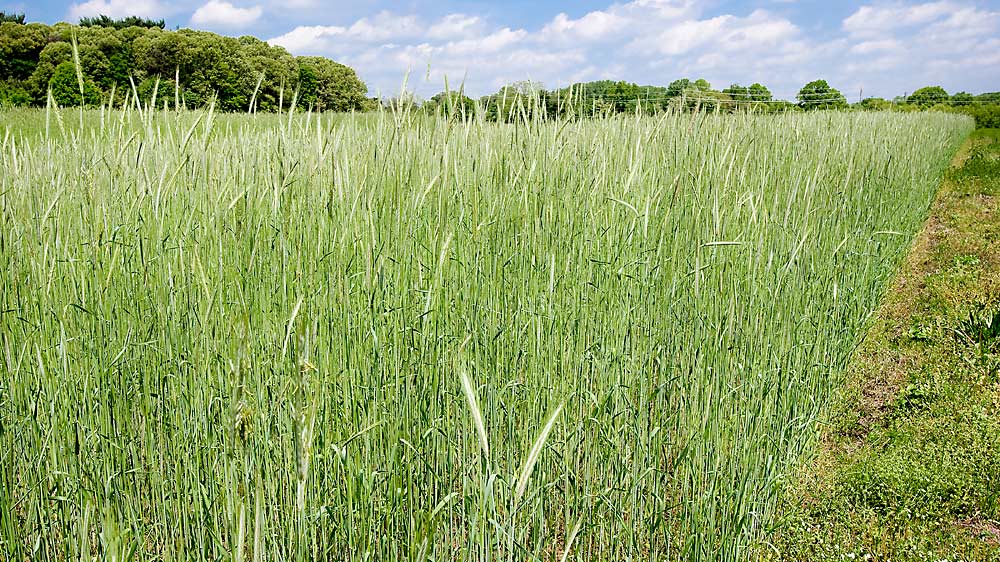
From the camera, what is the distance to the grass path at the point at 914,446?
2004 millimetres

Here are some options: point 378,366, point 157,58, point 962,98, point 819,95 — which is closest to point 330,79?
point 157,58

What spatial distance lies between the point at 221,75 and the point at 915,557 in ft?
81.6

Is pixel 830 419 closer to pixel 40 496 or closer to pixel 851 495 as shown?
pixel 851 495

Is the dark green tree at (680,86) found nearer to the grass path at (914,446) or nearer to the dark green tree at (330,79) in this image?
the grass path at (914,446)

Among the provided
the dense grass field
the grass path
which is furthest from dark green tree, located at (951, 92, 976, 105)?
the dense grass field

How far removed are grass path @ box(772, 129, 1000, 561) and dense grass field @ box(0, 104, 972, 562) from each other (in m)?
0.19

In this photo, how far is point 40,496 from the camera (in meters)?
1.45

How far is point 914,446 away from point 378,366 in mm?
2136

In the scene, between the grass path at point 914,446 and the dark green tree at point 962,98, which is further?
the dark green tree at point 962,98

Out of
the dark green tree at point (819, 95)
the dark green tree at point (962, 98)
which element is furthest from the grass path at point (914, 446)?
the dark green tree at point (962, 98)

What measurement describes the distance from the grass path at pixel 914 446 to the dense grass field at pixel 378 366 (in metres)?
0.19

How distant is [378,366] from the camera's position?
144 centimetres

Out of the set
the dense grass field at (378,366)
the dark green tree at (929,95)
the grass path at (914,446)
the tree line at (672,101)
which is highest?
the dark green tree at (929,95)

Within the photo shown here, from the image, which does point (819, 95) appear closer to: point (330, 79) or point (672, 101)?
point (330, 79)
